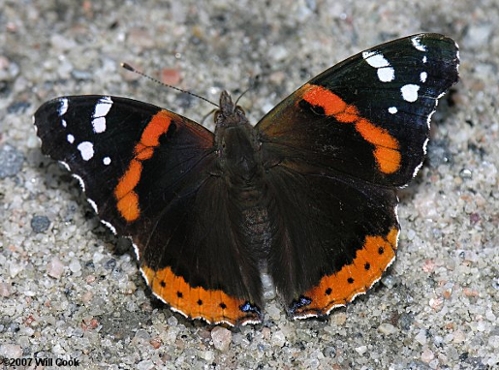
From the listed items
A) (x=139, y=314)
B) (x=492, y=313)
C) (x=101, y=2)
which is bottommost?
(x=139, y=314)

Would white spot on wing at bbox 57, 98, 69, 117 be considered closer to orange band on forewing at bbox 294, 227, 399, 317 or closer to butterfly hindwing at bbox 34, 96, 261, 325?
butterfly hindwing at bbox 34, 96, 261, 325

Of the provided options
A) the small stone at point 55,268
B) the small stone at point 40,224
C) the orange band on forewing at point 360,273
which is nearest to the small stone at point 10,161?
the small stone at point 40,224

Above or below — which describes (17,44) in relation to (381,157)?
below

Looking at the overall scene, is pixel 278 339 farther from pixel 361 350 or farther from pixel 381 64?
pixel 381 64

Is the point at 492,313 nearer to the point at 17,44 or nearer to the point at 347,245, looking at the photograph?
the point at 347,245

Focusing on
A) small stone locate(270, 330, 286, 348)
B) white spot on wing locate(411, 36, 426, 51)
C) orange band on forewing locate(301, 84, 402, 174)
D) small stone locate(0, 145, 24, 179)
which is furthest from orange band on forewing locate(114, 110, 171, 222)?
white spot on wing locate(411, 36, 426, 51)

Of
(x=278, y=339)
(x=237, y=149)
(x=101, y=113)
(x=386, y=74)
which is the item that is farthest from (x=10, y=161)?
(x=386, y=74)

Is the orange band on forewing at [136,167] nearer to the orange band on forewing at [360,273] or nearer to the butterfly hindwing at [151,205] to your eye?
the butterfly hindwing at [151,205]

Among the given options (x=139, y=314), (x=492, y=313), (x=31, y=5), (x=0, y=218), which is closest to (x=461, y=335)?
(x=492, y=313)
